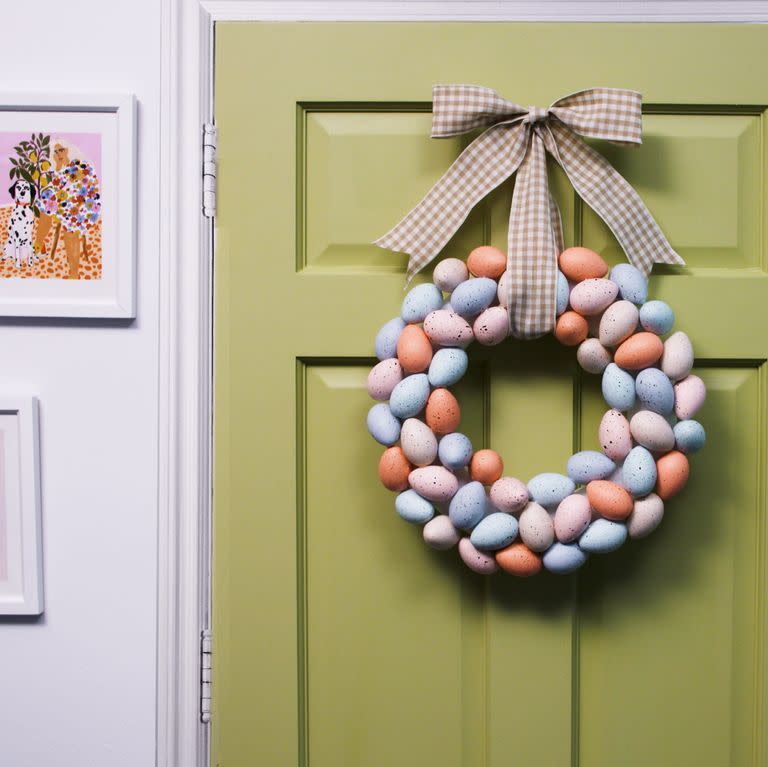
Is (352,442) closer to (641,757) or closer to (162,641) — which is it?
(162,641)

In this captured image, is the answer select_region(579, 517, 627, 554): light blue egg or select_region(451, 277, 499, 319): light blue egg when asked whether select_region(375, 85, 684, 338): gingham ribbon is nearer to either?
select_region(451, 277, 499, 319): light blue egg

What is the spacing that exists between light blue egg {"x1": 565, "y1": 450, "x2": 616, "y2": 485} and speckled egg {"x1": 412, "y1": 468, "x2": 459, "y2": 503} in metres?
0.15

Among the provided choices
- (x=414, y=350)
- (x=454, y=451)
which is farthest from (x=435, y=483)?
(x=414, y=350)

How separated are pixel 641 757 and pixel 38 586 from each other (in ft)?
2.69

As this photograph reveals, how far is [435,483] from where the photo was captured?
82cm

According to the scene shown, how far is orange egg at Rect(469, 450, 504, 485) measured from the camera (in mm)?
843

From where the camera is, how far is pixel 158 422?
0.92m

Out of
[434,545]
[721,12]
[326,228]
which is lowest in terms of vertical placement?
[434,545]

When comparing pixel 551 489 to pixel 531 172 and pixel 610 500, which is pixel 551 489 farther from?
pixel 531 172

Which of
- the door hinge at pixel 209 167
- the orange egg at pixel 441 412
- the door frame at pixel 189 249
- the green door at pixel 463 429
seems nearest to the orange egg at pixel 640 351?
the green door at pixel 463 429

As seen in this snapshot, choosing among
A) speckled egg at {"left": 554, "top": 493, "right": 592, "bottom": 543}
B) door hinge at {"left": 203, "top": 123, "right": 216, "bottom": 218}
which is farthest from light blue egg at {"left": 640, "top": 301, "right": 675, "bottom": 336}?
door hinge at {"left": 203, "top": 123, "right": 216, "bottom": 218}

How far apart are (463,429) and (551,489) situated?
0.48 feet

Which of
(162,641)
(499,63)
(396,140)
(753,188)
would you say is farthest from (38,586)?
(753,188)

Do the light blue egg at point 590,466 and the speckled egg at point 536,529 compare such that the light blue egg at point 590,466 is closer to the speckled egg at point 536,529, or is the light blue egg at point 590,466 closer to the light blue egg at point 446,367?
the speckled egg at point 536,529
